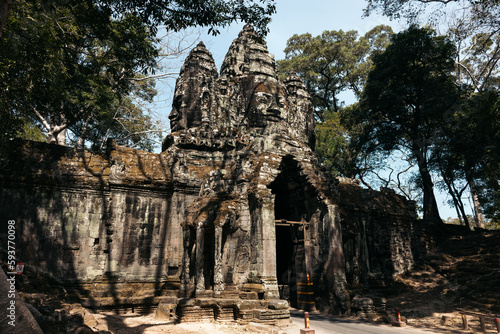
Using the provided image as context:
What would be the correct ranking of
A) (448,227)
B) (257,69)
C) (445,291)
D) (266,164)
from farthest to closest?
(448,227) → (257,69) → (445,291) → (266,164)

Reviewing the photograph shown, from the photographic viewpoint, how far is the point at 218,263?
36.4 ft

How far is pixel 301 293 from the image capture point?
13.9 m

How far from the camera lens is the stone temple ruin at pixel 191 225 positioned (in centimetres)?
1119

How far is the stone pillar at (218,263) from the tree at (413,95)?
736 inches

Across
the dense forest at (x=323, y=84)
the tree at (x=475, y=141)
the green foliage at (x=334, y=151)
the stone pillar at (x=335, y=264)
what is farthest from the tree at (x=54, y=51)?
the green foliage at (x=334, y=151)

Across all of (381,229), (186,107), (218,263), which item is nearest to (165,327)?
(218,263)

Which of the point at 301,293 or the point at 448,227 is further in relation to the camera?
the point at 448,227

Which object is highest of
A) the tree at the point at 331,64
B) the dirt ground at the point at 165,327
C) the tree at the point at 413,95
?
the tree at the point at 331,64

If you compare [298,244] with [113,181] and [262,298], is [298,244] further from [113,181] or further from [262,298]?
[113,181]

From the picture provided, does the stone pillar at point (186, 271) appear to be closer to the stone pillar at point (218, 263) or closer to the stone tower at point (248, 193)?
the stone tower at point (248, 193)

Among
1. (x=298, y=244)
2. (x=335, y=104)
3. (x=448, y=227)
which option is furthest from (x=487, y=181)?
(x=298, y=244)

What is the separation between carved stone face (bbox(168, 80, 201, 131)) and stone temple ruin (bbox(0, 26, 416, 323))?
1632 mm

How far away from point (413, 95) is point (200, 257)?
2168 centimetres

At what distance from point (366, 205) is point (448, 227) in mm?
10108
